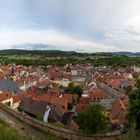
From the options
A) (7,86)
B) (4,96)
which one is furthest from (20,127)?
(7,86)

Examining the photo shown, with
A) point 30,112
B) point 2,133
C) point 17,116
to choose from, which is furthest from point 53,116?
point 2,133

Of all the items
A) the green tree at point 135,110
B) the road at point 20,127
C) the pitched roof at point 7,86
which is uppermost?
the green tree at point 135,110

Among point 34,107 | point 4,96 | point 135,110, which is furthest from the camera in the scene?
point 4,96

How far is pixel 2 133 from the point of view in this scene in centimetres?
1451

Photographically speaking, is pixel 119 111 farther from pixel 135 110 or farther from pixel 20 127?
pixel 20 127

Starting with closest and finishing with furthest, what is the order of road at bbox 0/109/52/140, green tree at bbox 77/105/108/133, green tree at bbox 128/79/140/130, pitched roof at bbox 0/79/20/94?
1. road at bbox 0/109/52/140
2. green tree at bbox 128/79/140/130
3. green tree at bbox 77/105/108/133
4. pitched roof at bbox 0/79/20/94

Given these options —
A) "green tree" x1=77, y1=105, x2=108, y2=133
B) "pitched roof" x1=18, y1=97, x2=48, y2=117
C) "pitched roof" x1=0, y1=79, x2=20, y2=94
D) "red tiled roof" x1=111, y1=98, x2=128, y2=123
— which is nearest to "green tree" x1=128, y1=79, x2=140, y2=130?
"green tree" x1=77, y1=105, x2=108, y2=133

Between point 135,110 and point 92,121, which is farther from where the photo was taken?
point 92,121

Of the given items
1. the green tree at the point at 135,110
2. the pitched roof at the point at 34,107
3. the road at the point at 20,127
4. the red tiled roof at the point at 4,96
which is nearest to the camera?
the road at the point at 20,127

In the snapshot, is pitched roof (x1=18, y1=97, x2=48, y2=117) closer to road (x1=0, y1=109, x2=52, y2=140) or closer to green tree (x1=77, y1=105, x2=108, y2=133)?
road (x1=0, y1=109, x2=52, y2=140)

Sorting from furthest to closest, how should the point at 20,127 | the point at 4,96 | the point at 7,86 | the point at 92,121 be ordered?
the point at 7,86 < the point at 4,96 < the point at 92,121 < the point at 20,127

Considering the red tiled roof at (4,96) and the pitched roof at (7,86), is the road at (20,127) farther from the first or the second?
the pitched roof at (7,86)

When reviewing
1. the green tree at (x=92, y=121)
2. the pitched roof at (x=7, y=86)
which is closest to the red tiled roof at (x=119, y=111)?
the green tree at (x=92, y=121)

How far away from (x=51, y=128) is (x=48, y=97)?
67.7 ft
